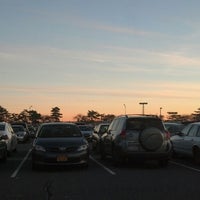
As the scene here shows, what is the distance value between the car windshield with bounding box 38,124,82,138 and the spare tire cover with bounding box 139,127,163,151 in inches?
89.5

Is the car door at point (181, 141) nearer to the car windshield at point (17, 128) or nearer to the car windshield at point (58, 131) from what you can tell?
the car windshield at point (58, 131)

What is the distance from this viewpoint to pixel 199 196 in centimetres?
1172

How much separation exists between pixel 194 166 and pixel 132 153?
2.57m

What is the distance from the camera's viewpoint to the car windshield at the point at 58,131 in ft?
62.3

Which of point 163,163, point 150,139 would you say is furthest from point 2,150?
point 163,163

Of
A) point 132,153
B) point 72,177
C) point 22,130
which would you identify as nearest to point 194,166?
point 132,153

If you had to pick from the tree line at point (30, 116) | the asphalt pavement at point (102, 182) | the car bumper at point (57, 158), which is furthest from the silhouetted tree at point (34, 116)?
the car bumper at point (57, 158)

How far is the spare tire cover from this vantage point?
18312 mm

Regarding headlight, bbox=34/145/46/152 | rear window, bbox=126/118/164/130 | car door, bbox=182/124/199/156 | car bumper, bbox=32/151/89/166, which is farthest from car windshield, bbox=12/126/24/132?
car bumper, bbox=32/151/89/166

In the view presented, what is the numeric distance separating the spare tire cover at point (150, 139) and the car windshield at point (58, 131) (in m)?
2.27

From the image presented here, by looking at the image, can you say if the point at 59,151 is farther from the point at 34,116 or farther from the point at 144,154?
the point at 34,116

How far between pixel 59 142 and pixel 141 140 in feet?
9.07

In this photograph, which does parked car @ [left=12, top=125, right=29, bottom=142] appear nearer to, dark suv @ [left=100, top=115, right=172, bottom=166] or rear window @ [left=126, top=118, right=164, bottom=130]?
dark suv @ [left=100, top=115, right=172, bottom=166]

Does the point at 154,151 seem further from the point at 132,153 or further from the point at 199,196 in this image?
the point at 199,196
